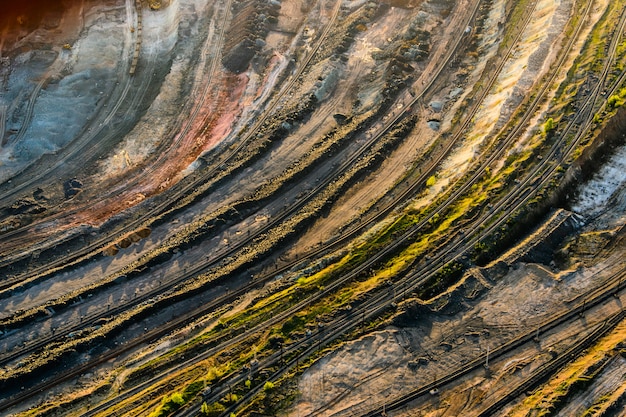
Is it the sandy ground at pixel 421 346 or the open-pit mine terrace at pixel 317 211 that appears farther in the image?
the open-pit mine terrace at pixel 317 211

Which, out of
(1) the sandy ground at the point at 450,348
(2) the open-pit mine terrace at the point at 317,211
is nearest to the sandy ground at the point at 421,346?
(1) the sandy ground at the point at 450,348

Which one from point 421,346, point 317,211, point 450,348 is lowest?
point 450,348

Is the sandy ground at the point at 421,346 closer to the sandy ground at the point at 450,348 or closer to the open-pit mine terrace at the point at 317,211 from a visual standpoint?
the sandy ground at the point at 450,348

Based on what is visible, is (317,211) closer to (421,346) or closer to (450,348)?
(421,346)

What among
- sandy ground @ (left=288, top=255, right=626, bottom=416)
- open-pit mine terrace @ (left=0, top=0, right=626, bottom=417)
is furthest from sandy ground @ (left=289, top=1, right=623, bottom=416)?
open-pit mine terrace @ (left=0, top=0, right=626, bottom=417)

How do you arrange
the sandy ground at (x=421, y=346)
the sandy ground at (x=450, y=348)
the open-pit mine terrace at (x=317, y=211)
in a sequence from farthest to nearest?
1. the open-pit mine terrace at (x=317, y=211)
2. the sandy ground at (x=421, y=346)
3. the sandy ground at (x=450, y=348)

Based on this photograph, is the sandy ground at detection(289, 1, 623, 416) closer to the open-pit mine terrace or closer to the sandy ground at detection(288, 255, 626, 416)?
the sandy ground at detection(288, 255, 626, 416)

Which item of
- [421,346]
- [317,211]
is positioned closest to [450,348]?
[421,346]

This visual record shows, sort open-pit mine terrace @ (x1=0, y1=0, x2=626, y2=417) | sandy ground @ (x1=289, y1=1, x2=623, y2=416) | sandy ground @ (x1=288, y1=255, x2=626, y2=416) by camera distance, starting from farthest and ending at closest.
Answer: open-pit mine terrace @ (x1=0, y1=0, x2=626, y2=417)
sandy ground @ (x1=289, y1=1, x2=623, y2=416)
sandy ground @ (x1=288, y1=255, x2=626, y2=416)

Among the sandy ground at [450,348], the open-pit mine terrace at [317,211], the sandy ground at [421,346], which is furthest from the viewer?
the open-pit mine terrace at [317,211]

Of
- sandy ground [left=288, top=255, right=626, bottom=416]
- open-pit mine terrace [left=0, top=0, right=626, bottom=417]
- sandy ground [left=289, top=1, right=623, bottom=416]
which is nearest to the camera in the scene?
sandy ground [left=288, top=255, right=626, bottom=416]
